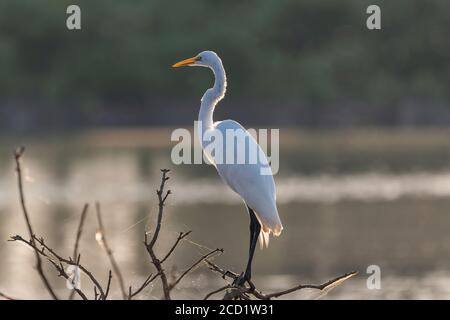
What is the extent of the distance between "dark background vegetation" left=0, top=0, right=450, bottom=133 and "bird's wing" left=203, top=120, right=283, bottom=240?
1191 inches

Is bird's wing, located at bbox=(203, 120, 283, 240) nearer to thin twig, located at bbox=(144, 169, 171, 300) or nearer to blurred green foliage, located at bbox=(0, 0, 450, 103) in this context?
thin twig, located at bbox=(144, 169, 171, 300)

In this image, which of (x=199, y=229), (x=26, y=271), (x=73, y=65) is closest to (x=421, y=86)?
(x=73, y=65)

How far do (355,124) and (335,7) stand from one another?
627cm

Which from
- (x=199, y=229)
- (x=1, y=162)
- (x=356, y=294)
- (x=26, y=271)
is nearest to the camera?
(x=356, y=294)

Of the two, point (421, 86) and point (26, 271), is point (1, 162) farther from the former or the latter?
point (421, 86)

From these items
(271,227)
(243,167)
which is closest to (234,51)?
(243,167)

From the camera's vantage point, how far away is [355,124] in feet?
118

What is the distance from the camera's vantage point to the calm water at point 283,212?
11.4 m

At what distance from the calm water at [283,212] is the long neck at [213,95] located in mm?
394

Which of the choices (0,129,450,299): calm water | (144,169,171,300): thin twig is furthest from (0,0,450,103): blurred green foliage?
(144,169,171,300): thin twig

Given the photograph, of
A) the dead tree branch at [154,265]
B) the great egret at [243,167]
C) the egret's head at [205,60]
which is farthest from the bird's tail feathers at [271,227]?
the dead tree branch at [154,265]

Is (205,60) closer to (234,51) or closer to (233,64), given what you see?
(234,51)

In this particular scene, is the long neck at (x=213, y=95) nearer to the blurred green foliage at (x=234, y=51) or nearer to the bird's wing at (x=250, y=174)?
the bird's wing at (x=250, y=174)
